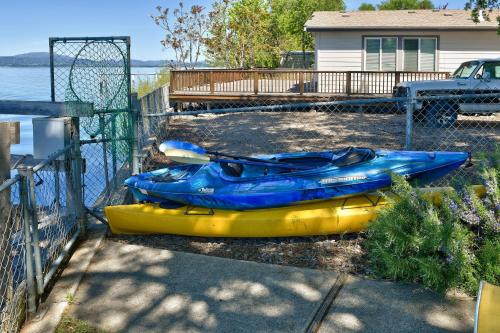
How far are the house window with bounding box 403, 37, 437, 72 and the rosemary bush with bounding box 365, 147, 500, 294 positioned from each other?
16122 millimetres

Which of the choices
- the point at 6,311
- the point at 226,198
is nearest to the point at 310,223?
the point at 226,198

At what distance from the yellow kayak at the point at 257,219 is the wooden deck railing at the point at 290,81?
43.3ft

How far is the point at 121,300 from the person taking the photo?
14.0ft

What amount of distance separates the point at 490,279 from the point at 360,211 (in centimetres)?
150

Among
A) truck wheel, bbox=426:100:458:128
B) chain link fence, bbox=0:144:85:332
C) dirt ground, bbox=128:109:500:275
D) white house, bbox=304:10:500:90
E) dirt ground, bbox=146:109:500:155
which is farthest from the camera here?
white house, bbox=304:10:500:90

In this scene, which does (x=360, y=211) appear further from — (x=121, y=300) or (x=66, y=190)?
(x=66, y=190)

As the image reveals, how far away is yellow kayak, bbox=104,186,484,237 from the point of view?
534 centimetres

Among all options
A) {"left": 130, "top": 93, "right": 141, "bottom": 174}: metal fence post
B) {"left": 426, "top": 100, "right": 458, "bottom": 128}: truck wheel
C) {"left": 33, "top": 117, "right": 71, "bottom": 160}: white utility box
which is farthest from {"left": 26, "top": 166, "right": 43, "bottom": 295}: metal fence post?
{"left": 426, "top": 100, "right": 458, "bottom": 128}: truck wheel

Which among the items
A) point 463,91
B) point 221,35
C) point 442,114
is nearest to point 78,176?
point 442,114

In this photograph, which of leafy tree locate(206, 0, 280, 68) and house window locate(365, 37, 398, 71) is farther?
leafy tree locate(206, 0, 280, 68)

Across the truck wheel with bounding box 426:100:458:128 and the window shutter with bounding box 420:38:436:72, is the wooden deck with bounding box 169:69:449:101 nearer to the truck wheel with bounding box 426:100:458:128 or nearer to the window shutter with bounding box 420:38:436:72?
the window shutter with bounding box 420:38:436:72

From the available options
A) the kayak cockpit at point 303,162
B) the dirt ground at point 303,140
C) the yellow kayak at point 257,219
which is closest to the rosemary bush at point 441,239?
the dirt ground at point 303,140

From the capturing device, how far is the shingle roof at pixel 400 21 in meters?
19.5

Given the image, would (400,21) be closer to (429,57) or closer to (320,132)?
(429,57)
